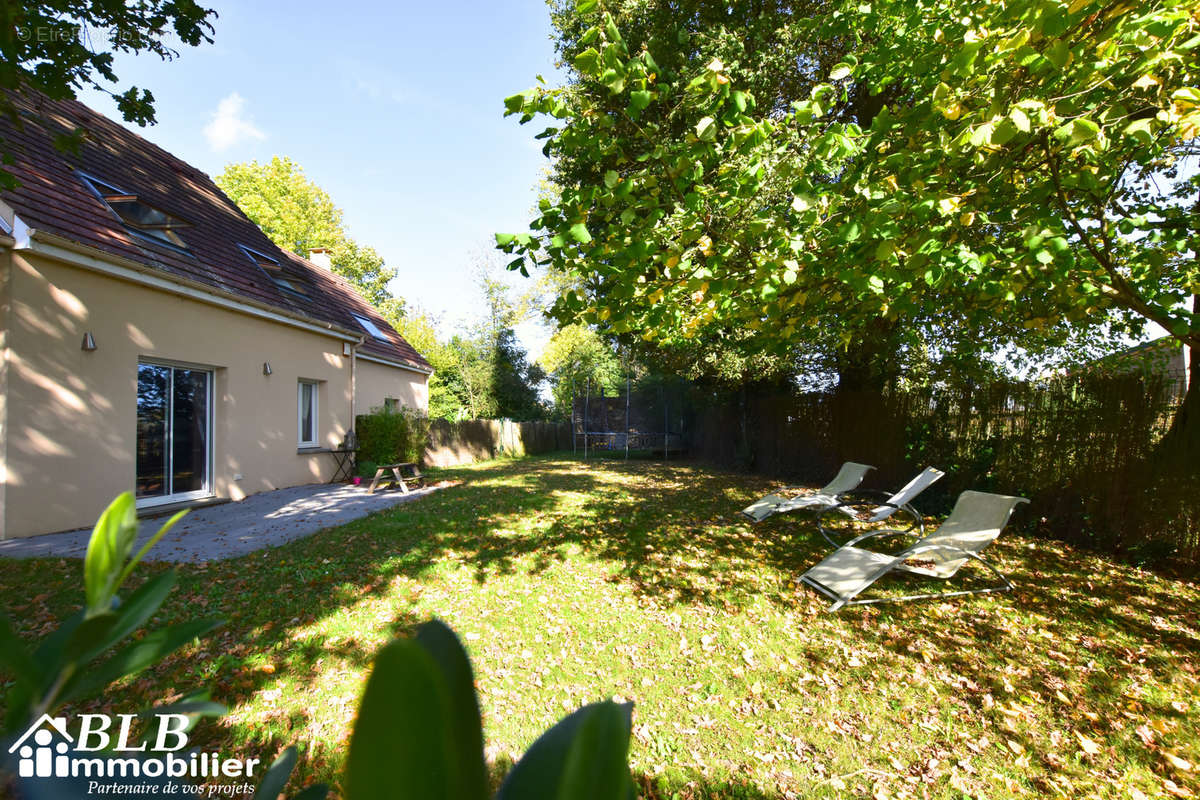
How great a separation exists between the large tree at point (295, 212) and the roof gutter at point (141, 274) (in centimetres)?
2104

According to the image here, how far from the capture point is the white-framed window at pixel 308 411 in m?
11.4

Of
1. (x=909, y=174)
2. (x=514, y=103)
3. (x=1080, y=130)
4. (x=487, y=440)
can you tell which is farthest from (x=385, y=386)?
(x=1080, y=130)

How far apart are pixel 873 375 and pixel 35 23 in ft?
39.5

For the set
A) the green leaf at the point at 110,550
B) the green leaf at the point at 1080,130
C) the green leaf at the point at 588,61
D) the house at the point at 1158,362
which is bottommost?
the green leaf at the point at 110,550

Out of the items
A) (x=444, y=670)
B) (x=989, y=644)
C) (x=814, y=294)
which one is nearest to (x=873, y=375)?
(x=814, y=294)

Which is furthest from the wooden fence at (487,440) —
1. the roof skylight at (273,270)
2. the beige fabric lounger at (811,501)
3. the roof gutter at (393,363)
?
the beige fabric lounger at (811,501)

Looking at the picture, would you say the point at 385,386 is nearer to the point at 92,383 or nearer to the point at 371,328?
the point at 371,328

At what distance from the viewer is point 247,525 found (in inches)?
286

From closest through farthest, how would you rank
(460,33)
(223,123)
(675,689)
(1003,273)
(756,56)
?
(675,689), (1003,273), (460,33), (756,56), (223,123)

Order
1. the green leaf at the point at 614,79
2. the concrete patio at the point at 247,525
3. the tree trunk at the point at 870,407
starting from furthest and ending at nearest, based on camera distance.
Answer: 1. the tree trunk at the point at 870,407
2. the concrete patio at the point at 247,525
3. the green leaf at the point at 614,79

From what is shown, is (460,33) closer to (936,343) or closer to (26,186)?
(26,186)

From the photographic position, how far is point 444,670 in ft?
1.50

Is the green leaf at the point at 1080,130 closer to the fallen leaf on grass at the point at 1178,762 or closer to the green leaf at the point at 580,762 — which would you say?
the fallen leaf on grass at the point at 1178,762

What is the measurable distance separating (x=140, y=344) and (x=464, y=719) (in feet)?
31.6
